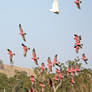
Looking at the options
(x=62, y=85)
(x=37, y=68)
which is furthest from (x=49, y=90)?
(x=37, y=68)

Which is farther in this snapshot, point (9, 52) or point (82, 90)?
point (82, 90)

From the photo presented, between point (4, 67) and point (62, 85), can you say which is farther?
point (4, 67)

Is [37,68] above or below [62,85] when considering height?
above

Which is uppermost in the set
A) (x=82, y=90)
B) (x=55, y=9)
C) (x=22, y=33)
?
(x=55, y=9)

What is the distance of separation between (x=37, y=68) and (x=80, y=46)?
52.6 meters

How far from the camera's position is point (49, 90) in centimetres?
5769

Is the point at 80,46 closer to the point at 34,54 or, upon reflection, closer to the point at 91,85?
the point at 34,54

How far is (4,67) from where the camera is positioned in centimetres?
19938

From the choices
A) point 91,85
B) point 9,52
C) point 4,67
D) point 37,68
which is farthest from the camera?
point 4,67

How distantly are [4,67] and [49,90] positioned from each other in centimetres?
14500

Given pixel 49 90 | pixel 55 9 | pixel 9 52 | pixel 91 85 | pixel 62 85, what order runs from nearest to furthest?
pixel 55 9 → pixel 9 52 → pixel 91 85 → pixel 49 90 → pixel 62 85

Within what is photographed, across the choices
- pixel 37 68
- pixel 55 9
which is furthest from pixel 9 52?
pixel 37 68

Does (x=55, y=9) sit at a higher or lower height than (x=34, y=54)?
higher

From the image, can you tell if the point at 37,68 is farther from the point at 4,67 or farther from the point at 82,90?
the point at 4,67
